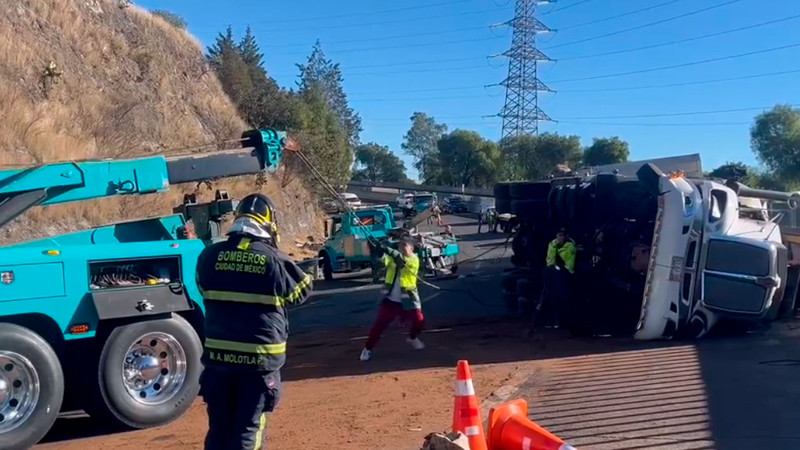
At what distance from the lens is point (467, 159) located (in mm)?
91875

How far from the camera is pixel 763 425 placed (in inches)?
301

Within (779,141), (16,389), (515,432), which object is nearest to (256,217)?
(515,432)

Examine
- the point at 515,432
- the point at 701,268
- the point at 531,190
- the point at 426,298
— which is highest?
the point at 531,190

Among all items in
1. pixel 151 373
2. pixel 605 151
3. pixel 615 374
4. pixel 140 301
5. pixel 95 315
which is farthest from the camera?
pixel 605 151

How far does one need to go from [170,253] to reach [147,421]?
1644 millimetres

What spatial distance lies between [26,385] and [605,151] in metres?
61.5

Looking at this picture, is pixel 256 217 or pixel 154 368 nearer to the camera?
pixel 256 217

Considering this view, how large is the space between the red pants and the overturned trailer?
256 cm

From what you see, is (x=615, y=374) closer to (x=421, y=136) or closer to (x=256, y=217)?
(x=256, y=217)

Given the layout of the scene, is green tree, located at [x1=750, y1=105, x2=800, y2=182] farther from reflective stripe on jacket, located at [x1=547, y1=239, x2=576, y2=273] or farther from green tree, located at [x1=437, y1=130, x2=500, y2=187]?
reflective stripe on jacket, located at [x1=547, y1=239, x2=576, y2=273]

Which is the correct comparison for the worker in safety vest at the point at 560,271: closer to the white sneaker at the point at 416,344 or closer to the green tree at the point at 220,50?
the white sneaker at the point at 416,344

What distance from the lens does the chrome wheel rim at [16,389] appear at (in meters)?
7.84

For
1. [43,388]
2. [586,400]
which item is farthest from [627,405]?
[43,388]

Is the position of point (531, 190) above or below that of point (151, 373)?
above
